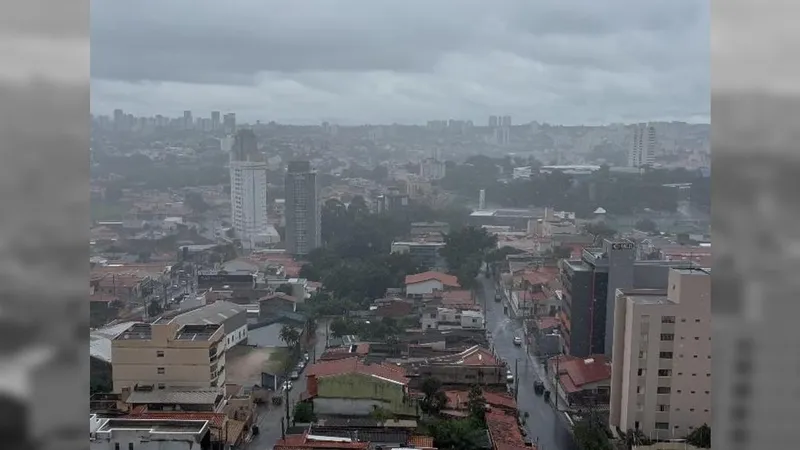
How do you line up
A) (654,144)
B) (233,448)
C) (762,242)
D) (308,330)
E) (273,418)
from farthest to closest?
1. (654,144)
2. (308,330)
3. (273,418)
4. (233,448)
5. (762,242)

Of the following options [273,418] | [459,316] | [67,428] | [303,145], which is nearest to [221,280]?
[459,316]

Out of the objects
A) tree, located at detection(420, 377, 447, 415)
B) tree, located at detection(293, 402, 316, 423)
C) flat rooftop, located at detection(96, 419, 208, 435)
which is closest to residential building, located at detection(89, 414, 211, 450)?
flat rooftop, located at detection(96, 419, 208, 435)

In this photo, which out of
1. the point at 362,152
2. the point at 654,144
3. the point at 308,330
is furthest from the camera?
the point at 362,152

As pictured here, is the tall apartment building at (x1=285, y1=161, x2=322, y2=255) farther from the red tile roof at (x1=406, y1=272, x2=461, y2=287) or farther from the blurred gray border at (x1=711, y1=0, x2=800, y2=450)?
the blurred gray border at (x1=711, y1=0, x2=800, y2=450)

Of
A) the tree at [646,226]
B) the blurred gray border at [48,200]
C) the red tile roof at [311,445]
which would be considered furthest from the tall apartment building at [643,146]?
the blurred gray border at [48,200]

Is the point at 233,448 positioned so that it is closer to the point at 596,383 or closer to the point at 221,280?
the point at 596,383

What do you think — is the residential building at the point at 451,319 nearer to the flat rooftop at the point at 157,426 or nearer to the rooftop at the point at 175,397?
the rooftop at the point at 175,397
